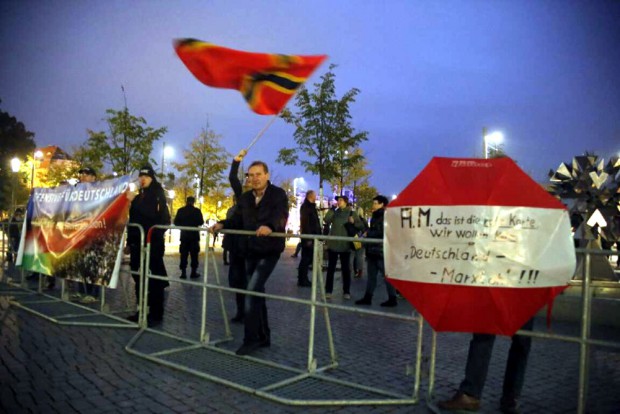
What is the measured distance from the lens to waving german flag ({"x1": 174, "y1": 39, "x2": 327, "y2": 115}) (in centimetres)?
599

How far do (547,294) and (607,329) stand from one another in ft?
16.2

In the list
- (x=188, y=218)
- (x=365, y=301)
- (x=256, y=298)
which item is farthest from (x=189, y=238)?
(x=256, y=298)

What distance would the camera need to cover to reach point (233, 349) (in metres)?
5.84

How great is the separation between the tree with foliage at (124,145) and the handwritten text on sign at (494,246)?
17.6 metres

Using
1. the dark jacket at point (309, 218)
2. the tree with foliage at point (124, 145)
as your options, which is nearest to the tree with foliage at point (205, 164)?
the tree with foliage at point (124, 145)

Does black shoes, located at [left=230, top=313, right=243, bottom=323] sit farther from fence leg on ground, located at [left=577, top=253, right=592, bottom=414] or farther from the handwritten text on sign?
fence leg on ground, located at [left=577, top=253, right=592, bottom=414]

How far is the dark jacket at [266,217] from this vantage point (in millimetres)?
5426

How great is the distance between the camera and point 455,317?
11.2 feet

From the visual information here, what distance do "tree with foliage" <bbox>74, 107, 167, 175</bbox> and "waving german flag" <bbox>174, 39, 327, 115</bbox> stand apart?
553 inches

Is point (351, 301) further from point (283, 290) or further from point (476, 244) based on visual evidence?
point (476, 244)

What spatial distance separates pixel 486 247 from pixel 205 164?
92.7 ft

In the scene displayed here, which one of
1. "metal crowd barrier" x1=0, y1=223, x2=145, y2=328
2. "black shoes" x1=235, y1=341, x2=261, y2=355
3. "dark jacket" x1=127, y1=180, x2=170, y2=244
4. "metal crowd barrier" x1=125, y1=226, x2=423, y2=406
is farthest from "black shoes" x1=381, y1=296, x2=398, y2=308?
"metal crowd barrier" x1=0, y1=223, x2=145, y2=328

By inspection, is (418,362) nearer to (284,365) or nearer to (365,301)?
(284,365)

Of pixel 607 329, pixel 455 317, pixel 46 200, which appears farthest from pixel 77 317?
pixel 607 329
